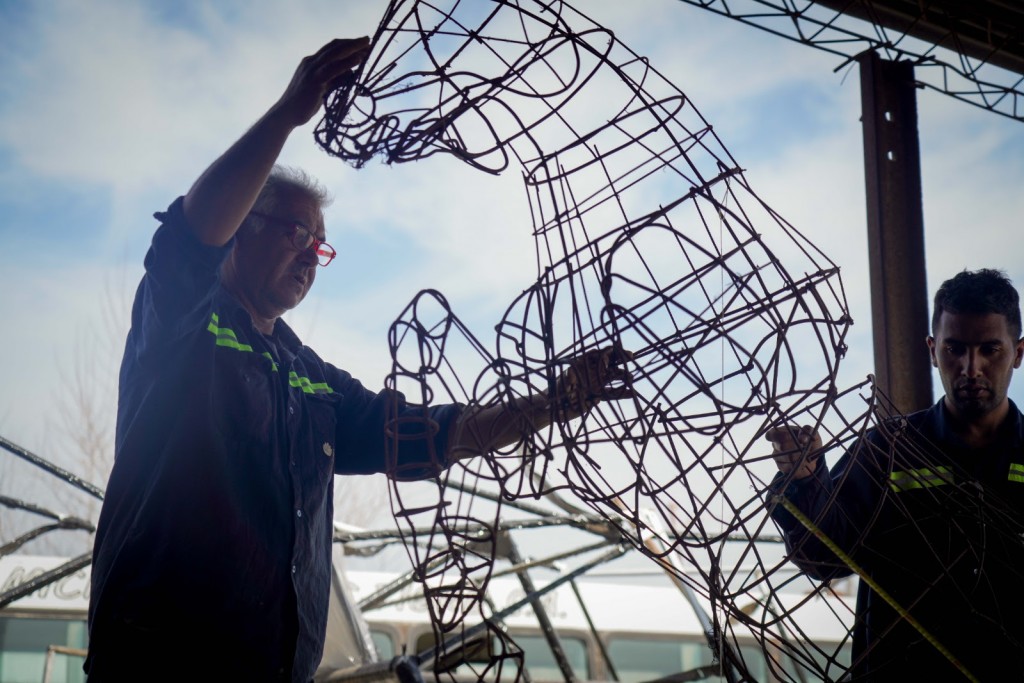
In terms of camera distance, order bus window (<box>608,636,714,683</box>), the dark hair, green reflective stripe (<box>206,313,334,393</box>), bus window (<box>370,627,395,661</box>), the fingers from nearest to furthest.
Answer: the fingers, green reflective stripe (<box>206,313,334,393</box>), the dark hair, bus window (<box>370,627,395,661</box>), bus window (<box>608,636,714,683</box>)

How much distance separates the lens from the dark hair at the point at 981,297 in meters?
1.82

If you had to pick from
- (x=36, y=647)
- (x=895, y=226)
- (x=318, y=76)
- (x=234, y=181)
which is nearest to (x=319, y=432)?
(x=234, y=181)

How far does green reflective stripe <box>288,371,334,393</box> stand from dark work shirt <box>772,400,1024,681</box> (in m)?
0.80

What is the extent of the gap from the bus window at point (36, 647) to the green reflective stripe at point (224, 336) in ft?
16.5

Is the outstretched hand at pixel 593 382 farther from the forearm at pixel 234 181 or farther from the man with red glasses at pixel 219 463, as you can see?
the forearm at pixel 234 181

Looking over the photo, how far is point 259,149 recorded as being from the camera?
4.44 feet

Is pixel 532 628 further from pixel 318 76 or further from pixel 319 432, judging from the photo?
pixel 318 76

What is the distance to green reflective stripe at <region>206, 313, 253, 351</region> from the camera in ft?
5.04

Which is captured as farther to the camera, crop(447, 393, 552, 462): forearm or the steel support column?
the steel support column

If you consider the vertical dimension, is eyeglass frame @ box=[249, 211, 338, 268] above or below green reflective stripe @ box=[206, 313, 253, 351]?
above

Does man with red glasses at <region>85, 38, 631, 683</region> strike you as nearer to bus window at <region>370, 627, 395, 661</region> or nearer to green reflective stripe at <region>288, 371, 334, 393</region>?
green reflective stripe at <region>288, 371, 334, 393</region>

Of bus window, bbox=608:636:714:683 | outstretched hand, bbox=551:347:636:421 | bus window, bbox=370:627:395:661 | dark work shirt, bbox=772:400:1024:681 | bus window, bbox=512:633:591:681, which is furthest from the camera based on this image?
bus window, bbox=608:636:714:683

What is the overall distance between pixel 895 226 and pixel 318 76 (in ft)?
10.6

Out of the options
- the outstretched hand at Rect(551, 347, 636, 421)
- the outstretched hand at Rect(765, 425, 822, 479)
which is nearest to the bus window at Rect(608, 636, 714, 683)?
the outstretched hand at Rect(765, 425, 822, 479)
